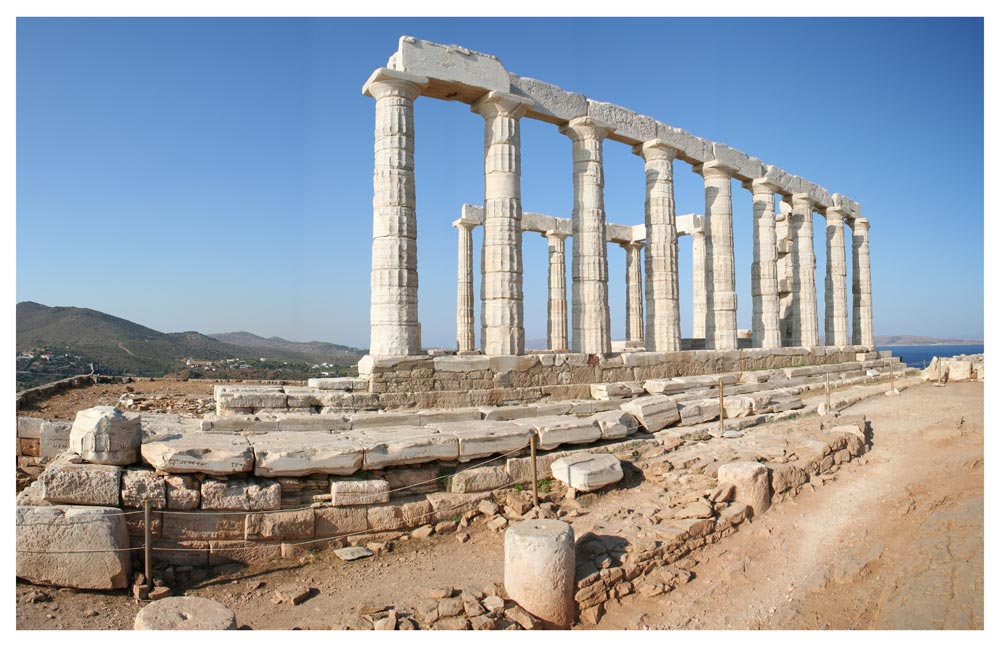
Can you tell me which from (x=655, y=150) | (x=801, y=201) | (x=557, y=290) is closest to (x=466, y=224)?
(x=557, y=290)

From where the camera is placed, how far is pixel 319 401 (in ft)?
37.9

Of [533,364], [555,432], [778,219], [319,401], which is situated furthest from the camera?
[778,219]

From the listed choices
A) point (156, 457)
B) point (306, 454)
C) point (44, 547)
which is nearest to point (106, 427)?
point (156, 457)

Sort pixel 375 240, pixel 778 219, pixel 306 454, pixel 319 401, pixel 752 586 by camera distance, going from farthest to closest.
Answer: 1. pixel 778 219
2. pixel 375 240
3. pixel 319 401
4. pixel 306 454
5. pixel 752 586

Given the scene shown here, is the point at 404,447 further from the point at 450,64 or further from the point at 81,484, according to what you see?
the point at 450,64

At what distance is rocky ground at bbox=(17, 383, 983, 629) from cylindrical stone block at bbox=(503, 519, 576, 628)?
420mm

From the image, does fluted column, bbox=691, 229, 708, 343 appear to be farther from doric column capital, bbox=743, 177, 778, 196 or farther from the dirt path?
the dirt path

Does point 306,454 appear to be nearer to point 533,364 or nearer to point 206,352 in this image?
point 533,364

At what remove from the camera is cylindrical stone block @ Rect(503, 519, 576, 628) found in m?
6.31

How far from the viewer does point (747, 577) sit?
24.1 ft

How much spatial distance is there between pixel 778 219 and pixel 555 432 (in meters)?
24.0

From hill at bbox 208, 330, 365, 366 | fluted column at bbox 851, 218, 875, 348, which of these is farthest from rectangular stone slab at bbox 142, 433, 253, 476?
hill at bbox 208, 330, 365, 366

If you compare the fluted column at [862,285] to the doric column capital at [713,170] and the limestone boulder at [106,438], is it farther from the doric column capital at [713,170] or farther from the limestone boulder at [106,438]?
the limestone boulder at [106,438]

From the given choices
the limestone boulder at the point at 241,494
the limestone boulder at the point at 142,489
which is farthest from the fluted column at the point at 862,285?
the limestone boulder at the point at 142,489
